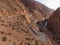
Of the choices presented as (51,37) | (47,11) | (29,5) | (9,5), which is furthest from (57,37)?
(47,11)

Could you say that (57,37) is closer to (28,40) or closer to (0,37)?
(28,40)

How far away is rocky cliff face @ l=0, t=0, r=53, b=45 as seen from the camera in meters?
11.9

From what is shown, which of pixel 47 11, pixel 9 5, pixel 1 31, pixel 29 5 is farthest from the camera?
pixel 47 11

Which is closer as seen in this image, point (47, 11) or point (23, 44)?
point (23, 44)

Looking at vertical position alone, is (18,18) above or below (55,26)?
below

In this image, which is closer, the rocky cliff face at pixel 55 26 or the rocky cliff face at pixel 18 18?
the rocky cliff face at pixel 18 18

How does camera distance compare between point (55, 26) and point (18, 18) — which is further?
point (18, 18)

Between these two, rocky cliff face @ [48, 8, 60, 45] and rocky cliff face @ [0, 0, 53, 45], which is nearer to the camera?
rocky cliff face @ [0, 0, 53, 45]

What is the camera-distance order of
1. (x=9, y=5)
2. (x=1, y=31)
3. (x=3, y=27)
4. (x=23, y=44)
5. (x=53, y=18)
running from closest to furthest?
(x=23, y=44)
(x=1, y=31)
(x=3, y=27)
(x=53, y=18)
(x=9, y=5)

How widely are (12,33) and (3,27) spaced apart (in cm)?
113

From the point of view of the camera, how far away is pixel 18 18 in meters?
20.2

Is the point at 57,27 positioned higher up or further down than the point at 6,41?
higher up

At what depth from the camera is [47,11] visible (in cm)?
3309

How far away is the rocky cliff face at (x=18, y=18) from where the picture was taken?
11.9 meters
